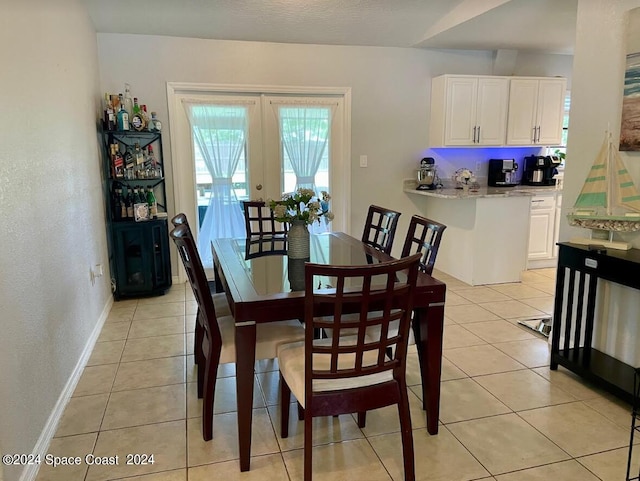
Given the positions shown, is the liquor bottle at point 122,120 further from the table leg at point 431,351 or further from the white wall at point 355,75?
the table leg at point 431,351

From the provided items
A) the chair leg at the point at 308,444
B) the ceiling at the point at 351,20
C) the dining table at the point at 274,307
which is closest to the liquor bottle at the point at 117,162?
the ceiling at the point at 351,20

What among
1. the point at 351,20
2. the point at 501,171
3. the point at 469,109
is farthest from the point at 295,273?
the point at 501,171

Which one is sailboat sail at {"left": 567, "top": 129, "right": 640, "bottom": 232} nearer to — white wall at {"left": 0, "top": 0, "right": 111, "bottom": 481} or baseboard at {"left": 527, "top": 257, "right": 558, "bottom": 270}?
baseboard at {"left": 527, "top": 257, "right": 558, "bottom": 270}

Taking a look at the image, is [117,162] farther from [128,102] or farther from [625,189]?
[625,189]

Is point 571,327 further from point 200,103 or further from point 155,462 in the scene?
point 200,103

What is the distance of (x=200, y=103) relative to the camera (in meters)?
4.52

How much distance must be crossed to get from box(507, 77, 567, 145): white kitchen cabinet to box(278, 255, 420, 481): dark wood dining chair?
391 centimetres

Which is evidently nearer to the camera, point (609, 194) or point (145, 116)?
point (609, 194)

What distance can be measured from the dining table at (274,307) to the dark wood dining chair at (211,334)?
0.13 meters

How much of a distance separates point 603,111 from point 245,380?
2460mm

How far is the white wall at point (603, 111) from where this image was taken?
2.55m

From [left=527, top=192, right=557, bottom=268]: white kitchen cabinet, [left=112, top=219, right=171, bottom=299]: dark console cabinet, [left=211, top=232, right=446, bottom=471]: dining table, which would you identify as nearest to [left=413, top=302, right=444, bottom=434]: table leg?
[left=211, top=232, right=446, bottom=471]: dining table

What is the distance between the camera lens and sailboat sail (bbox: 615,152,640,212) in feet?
8.00

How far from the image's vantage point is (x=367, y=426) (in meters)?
2.25
